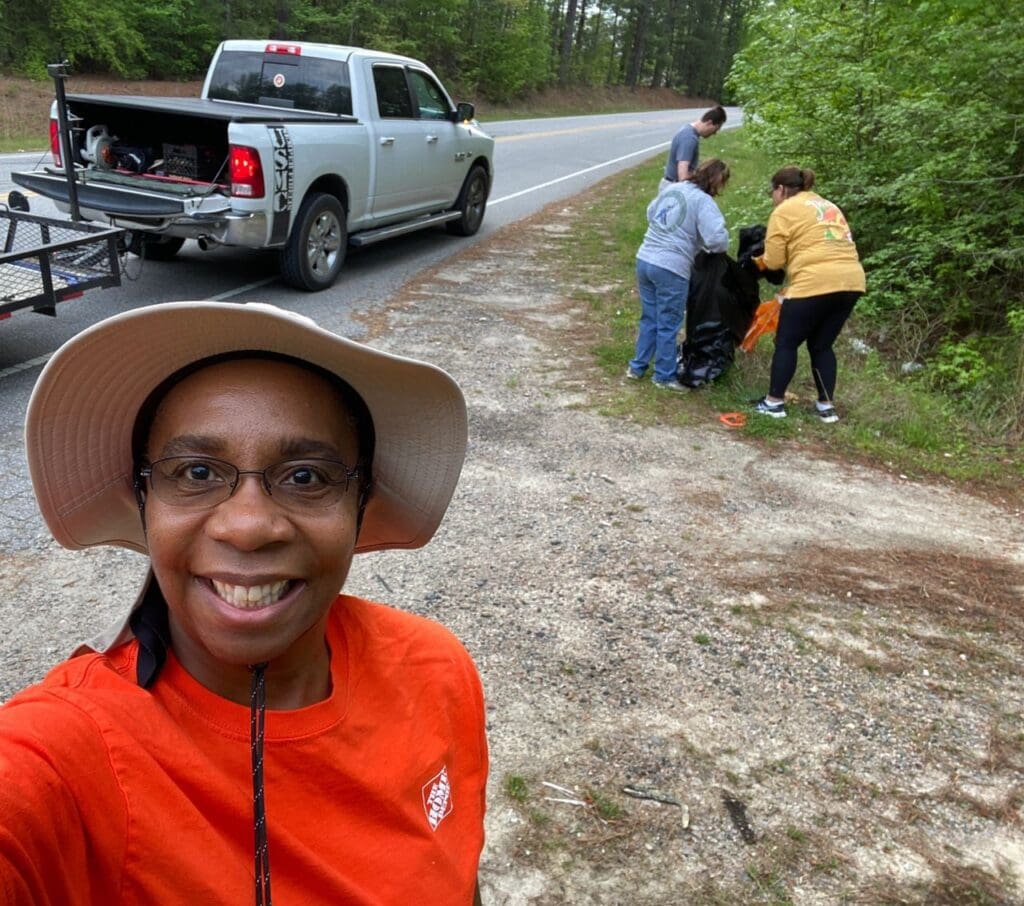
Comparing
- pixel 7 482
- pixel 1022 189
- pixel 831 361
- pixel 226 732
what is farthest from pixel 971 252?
pixel 226 732

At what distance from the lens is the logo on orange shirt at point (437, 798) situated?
4.29 feet

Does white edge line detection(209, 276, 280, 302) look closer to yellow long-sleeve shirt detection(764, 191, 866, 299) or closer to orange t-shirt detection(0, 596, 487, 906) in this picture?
yellow long-sleeve shirt detection(764, 191, 866, 299)

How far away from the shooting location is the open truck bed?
5535 millimetres

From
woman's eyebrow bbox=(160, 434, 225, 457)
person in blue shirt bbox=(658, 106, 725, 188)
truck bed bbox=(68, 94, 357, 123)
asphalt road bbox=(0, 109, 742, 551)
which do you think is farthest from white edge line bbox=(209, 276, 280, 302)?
woman's eyebrow bbox=(160, 434, 225, 457)

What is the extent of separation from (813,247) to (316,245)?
14.9ft

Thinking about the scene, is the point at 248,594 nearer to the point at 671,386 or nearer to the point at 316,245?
the point at 671,386

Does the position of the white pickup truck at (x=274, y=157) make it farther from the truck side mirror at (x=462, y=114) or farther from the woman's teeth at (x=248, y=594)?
the woman's teeth at (x=248, y=594)

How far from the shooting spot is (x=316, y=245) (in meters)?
8.27

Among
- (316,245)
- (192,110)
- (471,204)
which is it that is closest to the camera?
(192,110)

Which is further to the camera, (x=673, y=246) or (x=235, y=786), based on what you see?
(x=673, y=246)

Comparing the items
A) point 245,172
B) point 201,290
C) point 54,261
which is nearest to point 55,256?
point 54,261

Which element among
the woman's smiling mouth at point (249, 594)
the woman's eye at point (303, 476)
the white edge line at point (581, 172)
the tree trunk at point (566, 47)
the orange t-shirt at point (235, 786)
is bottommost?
the white edge line at point (581, 172)

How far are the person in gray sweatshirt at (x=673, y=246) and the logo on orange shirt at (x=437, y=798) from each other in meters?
5.36

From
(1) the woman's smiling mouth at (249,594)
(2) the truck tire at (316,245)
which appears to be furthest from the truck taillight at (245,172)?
(1) the woman's smiling mouth at (249,594)
